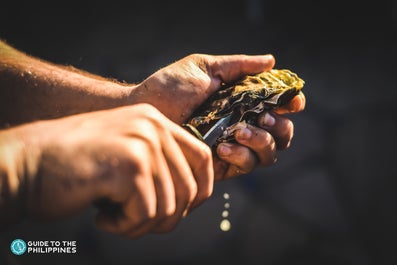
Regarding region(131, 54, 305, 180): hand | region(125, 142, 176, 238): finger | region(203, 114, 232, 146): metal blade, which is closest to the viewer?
region(125, 142, 176, 238): finger

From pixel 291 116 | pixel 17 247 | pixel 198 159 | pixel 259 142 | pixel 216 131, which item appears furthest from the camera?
pixel 291 116

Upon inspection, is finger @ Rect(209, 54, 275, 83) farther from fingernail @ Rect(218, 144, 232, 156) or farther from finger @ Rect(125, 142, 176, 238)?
finger @ Rect(125, 142, 176, 238)

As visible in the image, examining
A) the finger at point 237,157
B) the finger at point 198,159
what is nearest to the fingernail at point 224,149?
the finger at point 237,157

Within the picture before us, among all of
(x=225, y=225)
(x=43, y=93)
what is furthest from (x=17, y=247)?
(x=225, y=225)

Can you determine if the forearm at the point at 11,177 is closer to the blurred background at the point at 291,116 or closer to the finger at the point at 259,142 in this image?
the finger at the point at 259,142

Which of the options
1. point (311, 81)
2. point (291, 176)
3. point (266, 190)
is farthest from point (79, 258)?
point (311, 81)

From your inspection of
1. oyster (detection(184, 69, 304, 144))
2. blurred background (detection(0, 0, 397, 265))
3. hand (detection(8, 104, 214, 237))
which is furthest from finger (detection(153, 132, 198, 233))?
blurred background (detection(0, 0, 397, 265))

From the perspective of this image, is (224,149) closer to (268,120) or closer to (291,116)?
(268,120)
